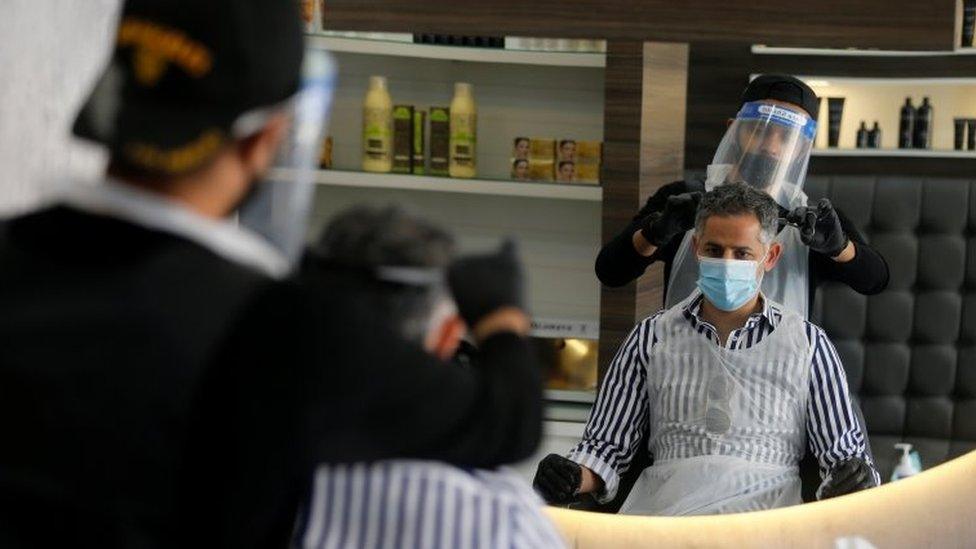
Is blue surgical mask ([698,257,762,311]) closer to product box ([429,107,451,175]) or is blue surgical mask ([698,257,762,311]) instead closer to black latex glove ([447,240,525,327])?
product box ([429,107,451,175])

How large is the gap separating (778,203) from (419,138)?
1119 mm

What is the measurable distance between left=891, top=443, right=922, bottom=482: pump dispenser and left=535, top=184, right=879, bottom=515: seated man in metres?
0.12

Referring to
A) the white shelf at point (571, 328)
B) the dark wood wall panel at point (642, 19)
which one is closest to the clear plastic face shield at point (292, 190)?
the dark wood wall panel at point (642, 19)

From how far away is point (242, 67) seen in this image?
779 mm

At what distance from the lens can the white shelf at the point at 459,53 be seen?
9.02ft

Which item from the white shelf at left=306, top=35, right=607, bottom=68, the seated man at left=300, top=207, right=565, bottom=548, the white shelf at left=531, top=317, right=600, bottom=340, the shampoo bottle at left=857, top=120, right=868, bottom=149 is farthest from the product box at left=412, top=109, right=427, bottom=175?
the seated man at left=300, top=207, right=565, bottom=548

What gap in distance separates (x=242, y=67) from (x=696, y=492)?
148 cm

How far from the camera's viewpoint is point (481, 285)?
889mm

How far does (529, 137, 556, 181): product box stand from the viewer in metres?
2.88

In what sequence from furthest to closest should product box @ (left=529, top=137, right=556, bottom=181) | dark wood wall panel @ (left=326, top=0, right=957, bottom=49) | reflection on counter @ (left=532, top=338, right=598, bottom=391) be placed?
product box @ (left=529, top=137, right=556, bottom=181) → reflection on counter @ (left=532, top=338, right=598, bottom=391) → dark wood wall panel @ (left=326, top=0, right=957, bottom=49)

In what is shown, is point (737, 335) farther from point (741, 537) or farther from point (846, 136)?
point (846, 136)

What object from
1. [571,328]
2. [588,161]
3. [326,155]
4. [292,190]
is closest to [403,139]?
[326,155]

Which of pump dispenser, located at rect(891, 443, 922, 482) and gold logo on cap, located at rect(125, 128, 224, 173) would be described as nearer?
gold logo on cap, located at rect(125, 128, 224, 173)

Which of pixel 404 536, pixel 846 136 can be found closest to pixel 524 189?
pixel 846 136
